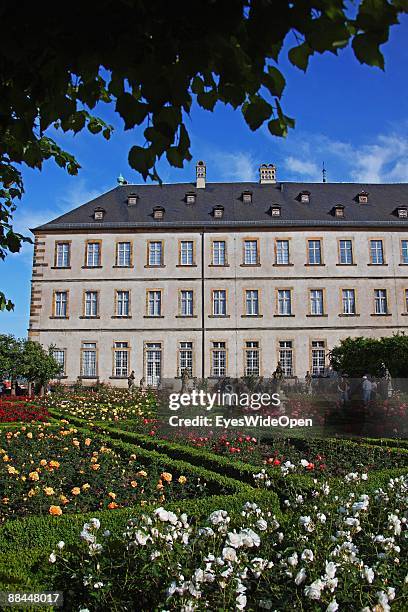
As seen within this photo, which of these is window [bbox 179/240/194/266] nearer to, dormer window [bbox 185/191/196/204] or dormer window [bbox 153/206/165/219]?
dormer window [bbox 153/206/165/219]

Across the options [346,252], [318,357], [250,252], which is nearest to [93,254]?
[250,252]

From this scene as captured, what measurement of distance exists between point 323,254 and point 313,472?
23485mm

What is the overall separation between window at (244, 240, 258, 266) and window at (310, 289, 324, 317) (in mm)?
3690

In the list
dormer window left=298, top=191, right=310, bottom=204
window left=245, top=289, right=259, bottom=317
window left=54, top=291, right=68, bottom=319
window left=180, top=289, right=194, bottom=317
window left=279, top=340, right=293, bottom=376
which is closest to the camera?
window left=279, top=340, right=293, bottom=376

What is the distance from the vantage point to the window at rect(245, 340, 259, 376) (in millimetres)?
28938

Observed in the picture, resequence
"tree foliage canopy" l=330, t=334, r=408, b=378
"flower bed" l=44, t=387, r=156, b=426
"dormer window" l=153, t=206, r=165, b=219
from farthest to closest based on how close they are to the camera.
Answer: "dormer window" l=153, t=206, r=165, b=219, "tree foliage canopy" l=330, t=334, r=408, b=378, "flower bed" l=44, t=387, r=156, b=426

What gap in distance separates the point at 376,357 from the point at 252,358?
9.48 m

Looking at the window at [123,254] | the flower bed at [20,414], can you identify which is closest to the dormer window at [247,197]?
the window at [123,254]

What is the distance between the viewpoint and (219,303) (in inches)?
1167

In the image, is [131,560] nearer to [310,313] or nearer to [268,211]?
[310,313]

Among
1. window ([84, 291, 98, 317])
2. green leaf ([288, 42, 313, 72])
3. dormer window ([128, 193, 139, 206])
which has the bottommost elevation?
green leaf ([288, 42, 313, 72])

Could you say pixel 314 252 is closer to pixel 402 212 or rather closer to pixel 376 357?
pixel 402 212

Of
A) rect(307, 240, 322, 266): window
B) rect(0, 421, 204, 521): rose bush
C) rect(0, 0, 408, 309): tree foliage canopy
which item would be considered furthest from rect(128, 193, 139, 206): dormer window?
rect(0, 0, 408, 309): tree foliage canopy

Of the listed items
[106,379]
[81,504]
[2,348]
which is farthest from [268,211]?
[81,504]
